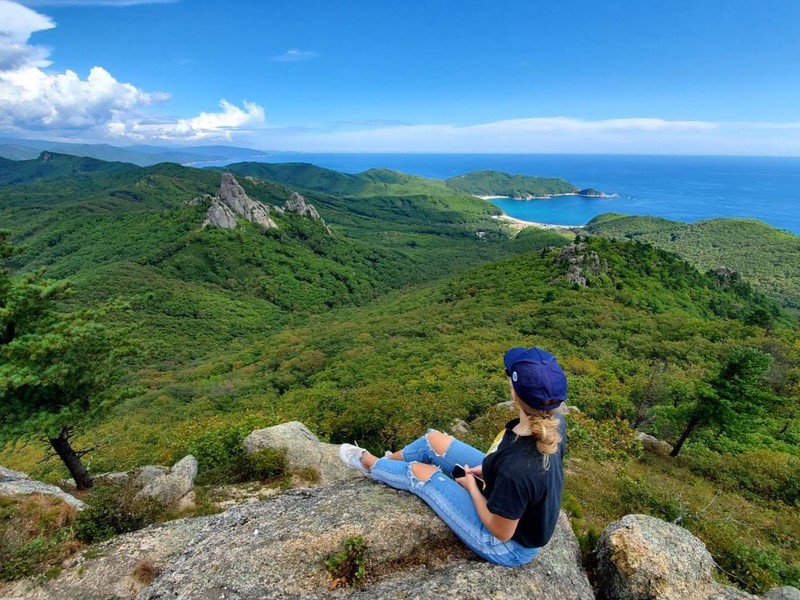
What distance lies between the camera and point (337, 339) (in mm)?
61594

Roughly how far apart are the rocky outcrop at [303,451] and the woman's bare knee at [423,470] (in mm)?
5848

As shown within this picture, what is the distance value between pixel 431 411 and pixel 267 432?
1018 cm

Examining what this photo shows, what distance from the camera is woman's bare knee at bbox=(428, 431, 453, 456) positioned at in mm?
6473

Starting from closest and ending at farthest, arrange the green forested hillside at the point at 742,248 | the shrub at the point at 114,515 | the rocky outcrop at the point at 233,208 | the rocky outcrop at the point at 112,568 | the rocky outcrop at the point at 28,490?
the rocky outcrop at the point at 112,568 < the shrub at the point at 114,515 < the rocky outcrop at the point at 28,490 < the green forested hillside at the point at 742,248 < the rocky outcrop at the point at 233,208

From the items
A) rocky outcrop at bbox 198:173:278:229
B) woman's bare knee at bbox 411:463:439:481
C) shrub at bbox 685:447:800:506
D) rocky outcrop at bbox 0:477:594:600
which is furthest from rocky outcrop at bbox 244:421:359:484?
rocky outcrop at bbox 198:173:278:229

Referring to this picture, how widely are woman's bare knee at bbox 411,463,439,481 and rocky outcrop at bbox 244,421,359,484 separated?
230 inches

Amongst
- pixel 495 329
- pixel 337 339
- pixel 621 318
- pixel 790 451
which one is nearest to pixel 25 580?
pixel 790 451

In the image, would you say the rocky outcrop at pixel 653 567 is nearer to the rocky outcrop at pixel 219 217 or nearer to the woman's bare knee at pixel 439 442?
the woman's bare knee at pixel 439 442

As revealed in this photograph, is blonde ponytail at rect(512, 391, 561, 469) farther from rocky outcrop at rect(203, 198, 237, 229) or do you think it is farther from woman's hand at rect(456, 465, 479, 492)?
rocky outcrop at rect(203, 198, 237, 229)

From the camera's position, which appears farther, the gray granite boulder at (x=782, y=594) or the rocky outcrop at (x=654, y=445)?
the rocky outcrop at (x=654, y=445)

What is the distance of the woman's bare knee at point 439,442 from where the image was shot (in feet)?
21.2

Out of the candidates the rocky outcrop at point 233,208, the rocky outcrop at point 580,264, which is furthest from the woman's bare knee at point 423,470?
the rocky outcrop at point 233,208

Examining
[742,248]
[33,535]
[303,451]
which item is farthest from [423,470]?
[742,248]

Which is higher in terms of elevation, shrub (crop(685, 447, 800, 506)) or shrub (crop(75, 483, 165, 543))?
shrub (crop(75, 483, 165, 543))
